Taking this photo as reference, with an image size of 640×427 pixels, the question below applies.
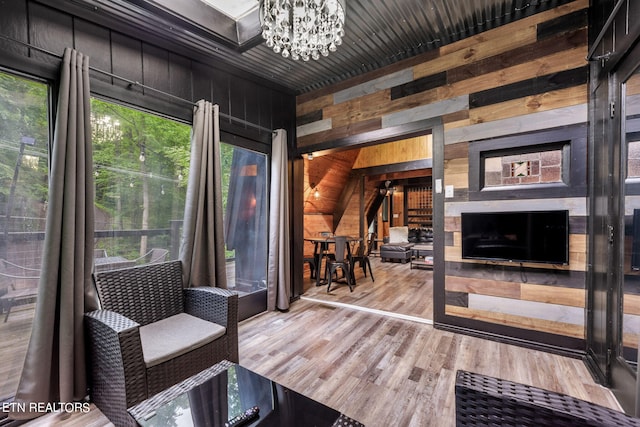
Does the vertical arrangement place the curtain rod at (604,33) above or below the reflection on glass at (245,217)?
above

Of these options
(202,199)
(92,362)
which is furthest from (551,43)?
(92,362)

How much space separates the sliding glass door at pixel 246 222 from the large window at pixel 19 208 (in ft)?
4.75

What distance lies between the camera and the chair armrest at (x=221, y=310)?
1.96 metres

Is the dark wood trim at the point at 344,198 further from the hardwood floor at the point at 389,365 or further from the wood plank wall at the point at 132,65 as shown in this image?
the hardwood floor at the point at 389,365

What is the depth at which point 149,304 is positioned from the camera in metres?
1.99

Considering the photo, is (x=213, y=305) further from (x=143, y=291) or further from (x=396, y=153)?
(x=396, y=153)

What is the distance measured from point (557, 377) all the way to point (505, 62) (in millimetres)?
2655

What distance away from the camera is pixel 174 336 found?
1.76 m

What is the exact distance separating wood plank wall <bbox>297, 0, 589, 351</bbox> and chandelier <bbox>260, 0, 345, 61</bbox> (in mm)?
1645

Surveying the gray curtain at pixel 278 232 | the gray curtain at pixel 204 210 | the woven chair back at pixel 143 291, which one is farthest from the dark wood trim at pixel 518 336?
the woven chair back at pixel 143 291

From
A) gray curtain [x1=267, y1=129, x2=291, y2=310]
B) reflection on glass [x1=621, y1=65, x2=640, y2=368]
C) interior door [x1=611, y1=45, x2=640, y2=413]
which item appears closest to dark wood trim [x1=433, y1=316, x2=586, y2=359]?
interior door [x1=611, y1=45, x2=640, y2=413]

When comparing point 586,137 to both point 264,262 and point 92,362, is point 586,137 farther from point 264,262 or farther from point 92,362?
point 92,362

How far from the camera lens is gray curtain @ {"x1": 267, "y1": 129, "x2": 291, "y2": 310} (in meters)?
3.37

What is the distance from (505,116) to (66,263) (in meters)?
3.64
